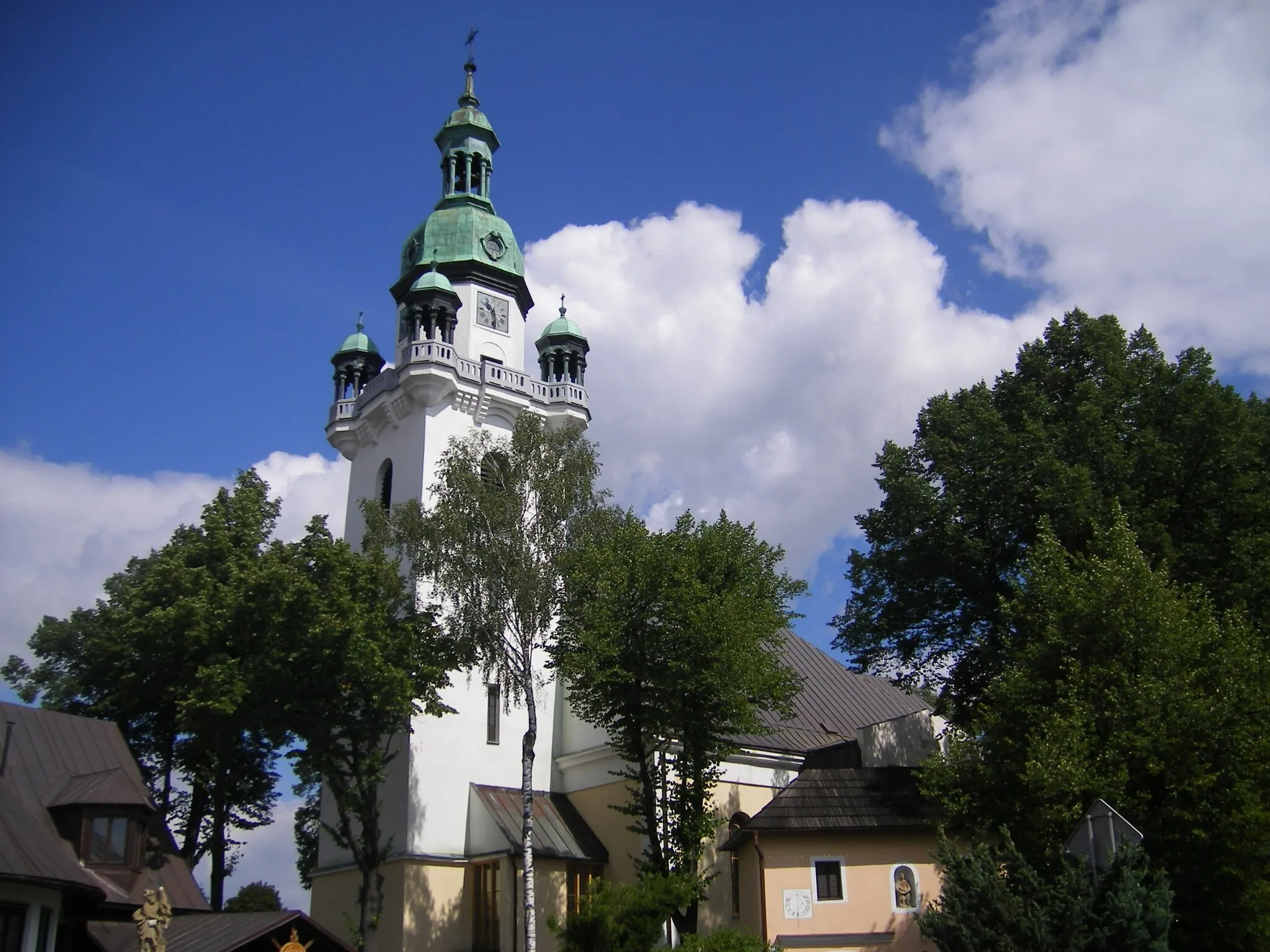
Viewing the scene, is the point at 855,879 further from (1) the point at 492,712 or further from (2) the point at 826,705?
(1) the point at 492,712

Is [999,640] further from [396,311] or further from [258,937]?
[396,311]

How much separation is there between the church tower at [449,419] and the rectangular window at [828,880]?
26.5 ft

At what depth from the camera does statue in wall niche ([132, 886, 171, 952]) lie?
66.1ft

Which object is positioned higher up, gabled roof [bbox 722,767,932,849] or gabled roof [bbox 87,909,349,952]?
gabled roof [bbox 722,767,932,849]

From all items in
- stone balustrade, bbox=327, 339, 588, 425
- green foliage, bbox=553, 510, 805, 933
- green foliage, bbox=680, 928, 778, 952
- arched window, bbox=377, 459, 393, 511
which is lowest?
green foliage, bbox=680, 928, 778, 952

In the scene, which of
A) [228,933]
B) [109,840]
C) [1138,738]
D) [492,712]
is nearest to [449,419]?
[492,712]

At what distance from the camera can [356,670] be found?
85.7 ft

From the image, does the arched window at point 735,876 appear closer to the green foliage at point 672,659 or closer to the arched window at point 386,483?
the green foliage at point 672,659

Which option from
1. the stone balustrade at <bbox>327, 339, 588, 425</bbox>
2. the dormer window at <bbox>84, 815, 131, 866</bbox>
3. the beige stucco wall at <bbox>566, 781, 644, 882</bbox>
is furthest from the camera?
the stone balustrade at <bbox>327, 339, 588, 425</bbox>

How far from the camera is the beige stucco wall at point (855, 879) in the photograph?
87.0 feet

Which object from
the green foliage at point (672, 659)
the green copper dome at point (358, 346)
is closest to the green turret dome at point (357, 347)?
the green copper dome at point (358, 346)

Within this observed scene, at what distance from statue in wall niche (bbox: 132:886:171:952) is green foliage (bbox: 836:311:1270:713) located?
17539 mm

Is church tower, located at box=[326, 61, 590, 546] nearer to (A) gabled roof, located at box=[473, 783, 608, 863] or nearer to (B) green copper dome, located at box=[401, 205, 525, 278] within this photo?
(B) green copper dome, located at box=[401, 205, 525, 278]

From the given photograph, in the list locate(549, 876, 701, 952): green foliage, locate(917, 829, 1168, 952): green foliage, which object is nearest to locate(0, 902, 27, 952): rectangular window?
locate(549, 876, 701, 952): green foliage
